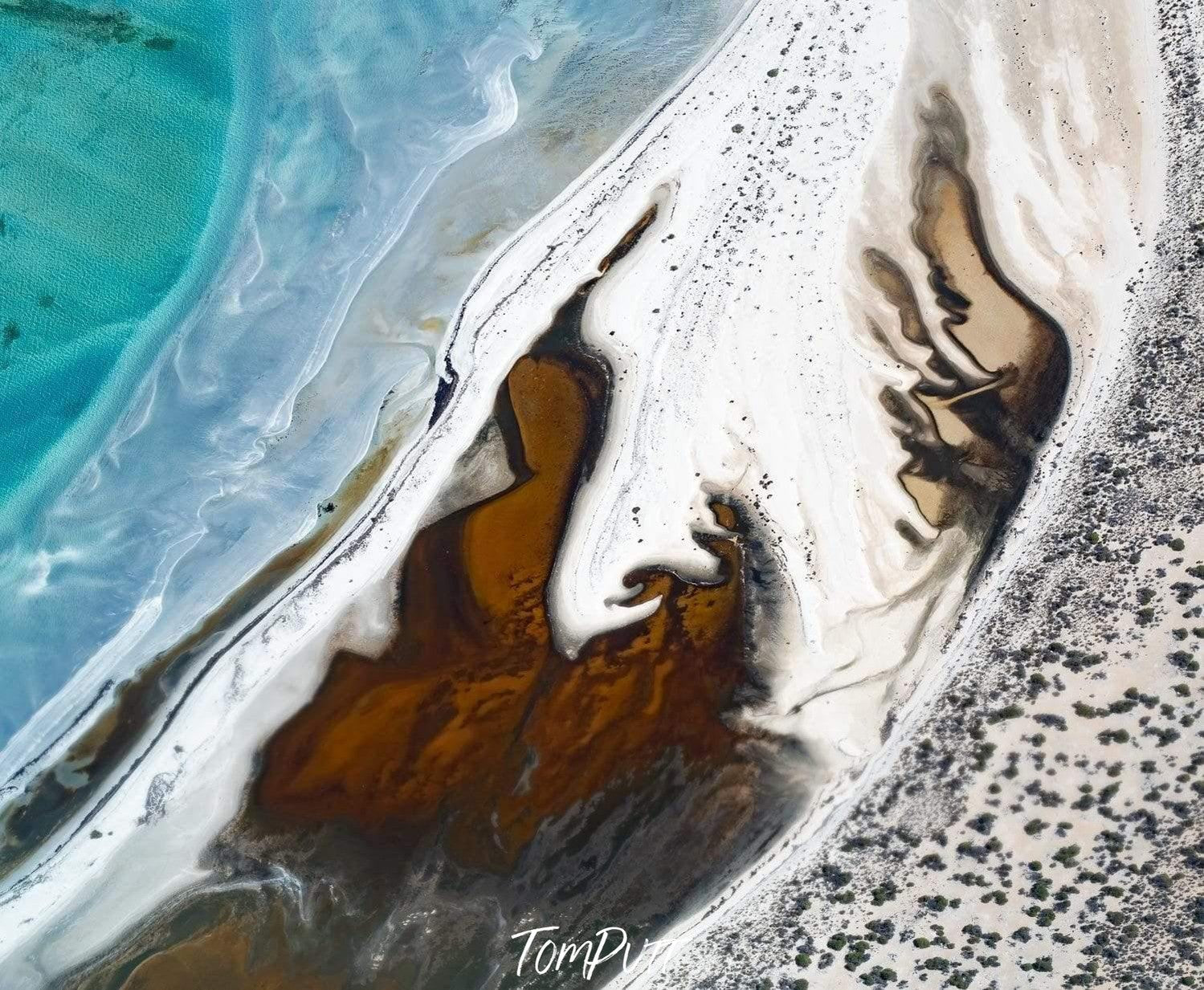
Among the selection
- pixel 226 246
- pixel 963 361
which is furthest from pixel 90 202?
pixel 963 361

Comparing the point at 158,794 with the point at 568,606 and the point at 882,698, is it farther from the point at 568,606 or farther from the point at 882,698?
the point at 882,698

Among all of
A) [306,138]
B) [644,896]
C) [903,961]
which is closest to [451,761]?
[644,896]

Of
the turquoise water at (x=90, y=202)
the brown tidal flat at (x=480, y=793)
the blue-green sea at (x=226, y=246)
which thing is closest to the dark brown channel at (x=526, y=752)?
the brown tidal flat at (x=480, y=793)

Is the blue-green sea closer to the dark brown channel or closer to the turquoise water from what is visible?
the turquoise water

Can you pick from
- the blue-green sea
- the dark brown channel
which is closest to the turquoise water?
the blue-green sea

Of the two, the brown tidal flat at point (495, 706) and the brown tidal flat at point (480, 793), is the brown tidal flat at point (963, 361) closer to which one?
the brown tidal flat at point (480, 793)

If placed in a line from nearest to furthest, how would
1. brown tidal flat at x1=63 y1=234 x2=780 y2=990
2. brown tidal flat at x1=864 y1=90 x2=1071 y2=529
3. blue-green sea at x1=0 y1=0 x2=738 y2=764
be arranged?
brown tidal flat at x1=63 y1=234 x2=780 y2=990 < brown tidal flat at x1=864 y1=90 x2=1071 y2=529 < blue-green sea at x1=0 y1=0 x2=738 y2=764
